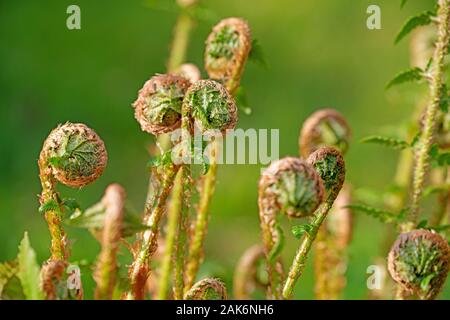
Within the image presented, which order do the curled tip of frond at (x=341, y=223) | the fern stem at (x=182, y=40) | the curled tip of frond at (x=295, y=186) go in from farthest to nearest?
the fern stem at (x=182, y=40)
the curled tip of frond at (x=341, y=223)
the curled tip of frond at (x=295, y=186)

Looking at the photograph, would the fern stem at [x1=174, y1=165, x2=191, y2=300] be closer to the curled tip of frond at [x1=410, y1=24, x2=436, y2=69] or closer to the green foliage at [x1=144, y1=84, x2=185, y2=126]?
the green foliage at [x1=144, y1=84, x2=185, y2=126]

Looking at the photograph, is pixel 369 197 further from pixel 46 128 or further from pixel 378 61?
pixel 378 61

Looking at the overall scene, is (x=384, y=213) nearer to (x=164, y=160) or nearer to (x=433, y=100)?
(x=433, y=100)

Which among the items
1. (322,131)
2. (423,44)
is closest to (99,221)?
(322,131)

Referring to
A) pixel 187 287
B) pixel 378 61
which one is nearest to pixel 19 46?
pixel 378 61

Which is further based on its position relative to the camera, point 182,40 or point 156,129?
point 182,40

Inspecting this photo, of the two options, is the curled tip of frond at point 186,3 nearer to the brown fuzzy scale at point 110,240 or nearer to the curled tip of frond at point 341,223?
the curled tip of frond at point 341,223

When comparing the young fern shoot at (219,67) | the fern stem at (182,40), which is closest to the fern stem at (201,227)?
the young fern shoot at (219,67)

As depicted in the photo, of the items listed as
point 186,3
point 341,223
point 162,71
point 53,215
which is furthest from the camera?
point 162,71
